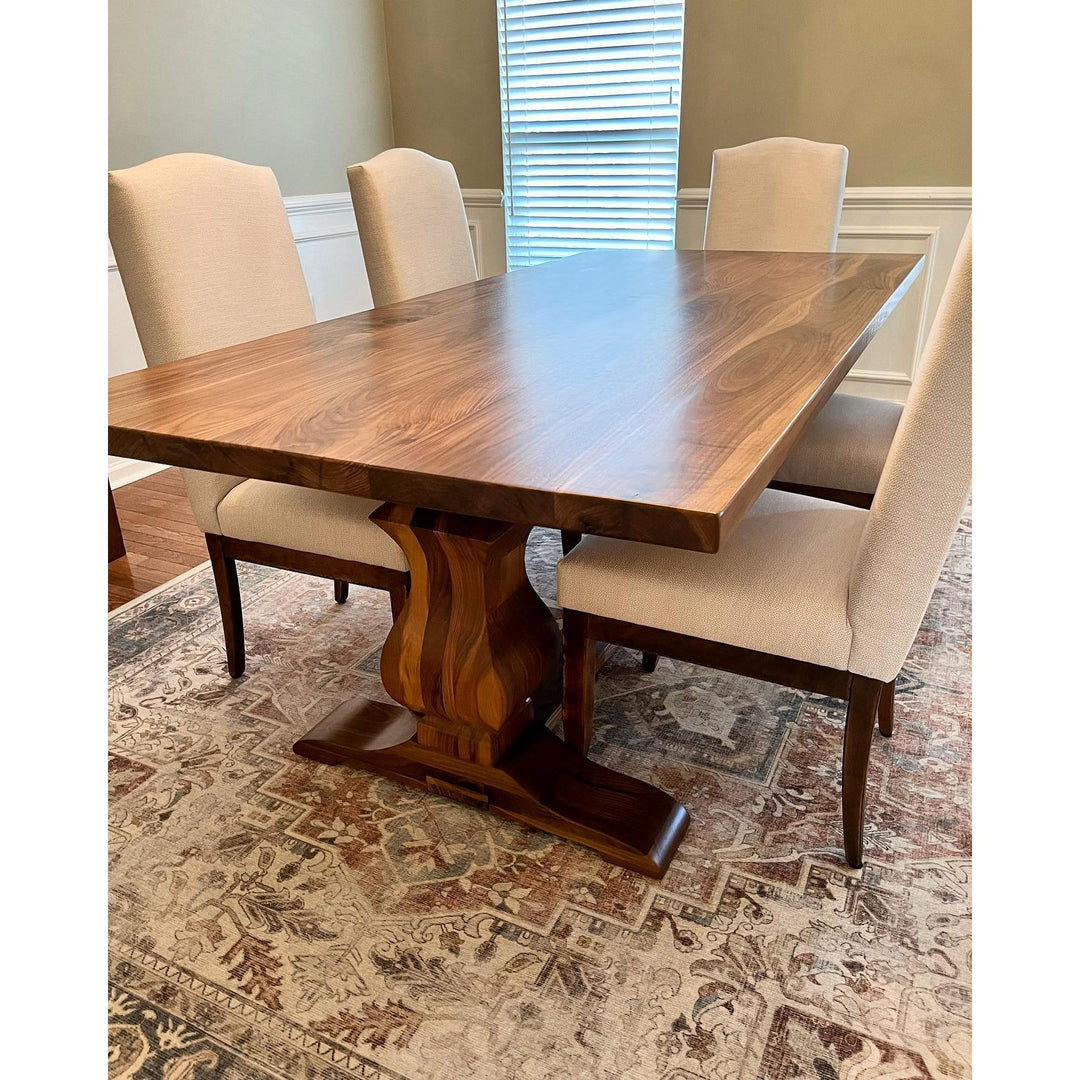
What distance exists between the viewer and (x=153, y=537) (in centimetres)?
269

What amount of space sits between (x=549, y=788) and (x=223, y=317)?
1153 mm

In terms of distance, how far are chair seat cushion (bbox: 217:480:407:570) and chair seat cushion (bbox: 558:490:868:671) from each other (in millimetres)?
377

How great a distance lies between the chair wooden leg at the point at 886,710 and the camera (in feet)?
5.30

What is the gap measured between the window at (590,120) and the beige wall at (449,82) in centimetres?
7

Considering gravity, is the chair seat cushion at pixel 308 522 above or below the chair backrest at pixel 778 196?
below

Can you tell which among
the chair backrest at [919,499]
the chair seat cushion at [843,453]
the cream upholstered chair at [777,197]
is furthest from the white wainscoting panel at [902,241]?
the chair backrest at [919,499]

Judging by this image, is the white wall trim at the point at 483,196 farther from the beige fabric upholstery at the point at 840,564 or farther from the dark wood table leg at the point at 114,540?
the beige fabric upholstery at the point at 840,564

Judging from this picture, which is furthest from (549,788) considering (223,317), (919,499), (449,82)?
(449,82)
